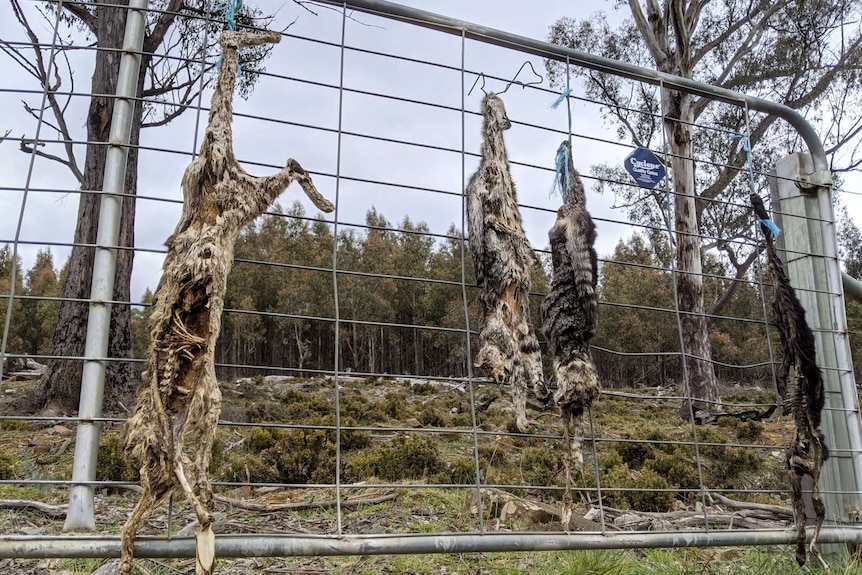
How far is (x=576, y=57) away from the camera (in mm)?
2555

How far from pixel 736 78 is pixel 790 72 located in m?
1.25

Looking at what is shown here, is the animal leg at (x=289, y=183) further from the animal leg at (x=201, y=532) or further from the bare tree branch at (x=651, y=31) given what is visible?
the bare tree branch at (x=651, y=31)

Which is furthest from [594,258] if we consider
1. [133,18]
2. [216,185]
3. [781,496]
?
[781,496]

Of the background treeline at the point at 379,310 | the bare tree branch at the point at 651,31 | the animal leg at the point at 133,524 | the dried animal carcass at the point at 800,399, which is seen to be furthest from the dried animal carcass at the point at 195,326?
the background treeline at the point at 379,310

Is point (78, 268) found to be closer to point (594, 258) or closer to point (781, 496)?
point (594, 258)

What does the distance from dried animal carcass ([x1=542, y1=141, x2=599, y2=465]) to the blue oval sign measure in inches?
11.3

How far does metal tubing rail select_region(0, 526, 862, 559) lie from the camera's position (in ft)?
5.13

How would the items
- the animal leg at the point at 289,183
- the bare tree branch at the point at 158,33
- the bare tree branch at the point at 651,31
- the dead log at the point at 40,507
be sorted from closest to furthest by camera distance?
1. the animal leg at the point at 289,183
2. the dead log at the point at 40,507
3. the bare tree branch at the point at 158,33
4. the bare tree branch at the point at 651,31

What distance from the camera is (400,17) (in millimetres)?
2256

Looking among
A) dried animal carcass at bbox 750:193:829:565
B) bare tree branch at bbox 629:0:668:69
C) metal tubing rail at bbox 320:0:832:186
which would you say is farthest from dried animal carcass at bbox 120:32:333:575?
bare tree branch at bbox 629:0:668:69

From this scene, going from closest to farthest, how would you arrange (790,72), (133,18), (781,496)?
(133,18) → (781,496) → (790,72)

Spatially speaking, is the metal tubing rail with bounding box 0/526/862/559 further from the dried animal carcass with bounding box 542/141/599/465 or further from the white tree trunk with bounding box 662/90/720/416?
the white tree trunk with bounding box 662/90/720/416

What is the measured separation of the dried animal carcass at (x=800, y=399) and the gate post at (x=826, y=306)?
359 millimetres

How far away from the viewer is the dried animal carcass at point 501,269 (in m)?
2.11
